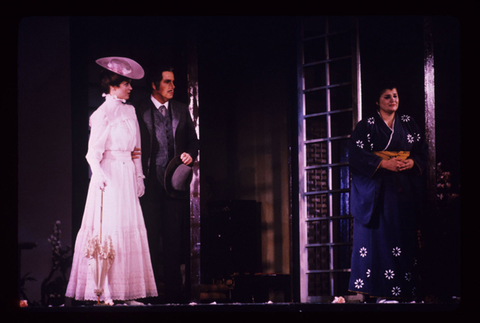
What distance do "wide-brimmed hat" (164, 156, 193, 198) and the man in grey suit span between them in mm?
30

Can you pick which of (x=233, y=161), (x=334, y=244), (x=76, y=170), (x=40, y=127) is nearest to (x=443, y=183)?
(x=334, y=244)

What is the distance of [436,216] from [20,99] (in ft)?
13.0

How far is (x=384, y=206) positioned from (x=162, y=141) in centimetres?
214

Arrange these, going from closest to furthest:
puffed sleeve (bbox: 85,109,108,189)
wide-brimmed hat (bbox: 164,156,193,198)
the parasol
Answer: the parasol, puffed sleeve (bbox: 85,109,108,189), wide-brimmed hat (bbox: 164,156,193,198)

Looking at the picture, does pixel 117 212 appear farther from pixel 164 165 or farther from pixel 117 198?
pixel 164 165

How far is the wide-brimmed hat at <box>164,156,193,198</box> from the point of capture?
5359 millimetres

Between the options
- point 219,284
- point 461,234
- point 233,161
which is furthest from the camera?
point 233,161

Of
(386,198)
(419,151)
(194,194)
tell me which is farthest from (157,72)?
(419,151)

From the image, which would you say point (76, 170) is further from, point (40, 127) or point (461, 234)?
point (461, 234)

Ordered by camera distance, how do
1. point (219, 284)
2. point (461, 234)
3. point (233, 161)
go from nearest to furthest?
1. point (461, 234)
2. point (219, 284)
3. point (233, 161)

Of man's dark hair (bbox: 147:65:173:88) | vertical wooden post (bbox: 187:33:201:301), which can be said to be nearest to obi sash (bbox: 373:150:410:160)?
vertical wooden post (bbox: 187:33:201:301)

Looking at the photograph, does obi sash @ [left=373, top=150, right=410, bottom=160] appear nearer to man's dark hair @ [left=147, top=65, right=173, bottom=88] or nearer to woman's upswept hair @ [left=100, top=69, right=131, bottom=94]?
man's dark hair @ [left=147, top=65, right=173, bottom=88]

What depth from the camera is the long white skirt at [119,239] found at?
5.13 meters

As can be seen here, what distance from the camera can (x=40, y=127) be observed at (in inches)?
207
